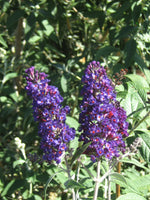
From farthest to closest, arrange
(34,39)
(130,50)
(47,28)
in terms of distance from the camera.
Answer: (34,39) < (47,28) < (130,50)

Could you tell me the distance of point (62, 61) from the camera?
326 cm

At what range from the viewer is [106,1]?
2570 mm

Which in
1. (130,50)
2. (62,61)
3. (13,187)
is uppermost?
(62,61)

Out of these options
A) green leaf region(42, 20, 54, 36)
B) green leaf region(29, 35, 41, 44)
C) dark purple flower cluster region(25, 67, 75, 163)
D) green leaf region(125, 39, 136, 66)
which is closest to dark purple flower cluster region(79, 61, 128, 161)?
dark purple flower cluster region(25, 67, 75, 163)

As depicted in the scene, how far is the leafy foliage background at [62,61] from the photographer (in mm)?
1875

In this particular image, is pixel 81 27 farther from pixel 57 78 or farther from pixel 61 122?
pixel 61 122

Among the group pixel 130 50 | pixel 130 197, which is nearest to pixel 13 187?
pixel 130 197

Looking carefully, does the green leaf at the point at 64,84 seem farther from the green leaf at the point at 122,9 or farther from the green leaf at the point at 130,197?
the green leaf at the point at 130,197

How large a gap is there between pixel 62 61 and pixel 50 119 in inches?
80.7

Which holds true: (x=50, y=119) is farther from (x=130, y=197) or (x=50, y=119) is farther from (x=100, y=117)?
(x=130, y=197)

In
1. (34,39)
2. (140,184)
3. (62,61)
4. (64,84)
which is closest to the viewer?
(140,184)

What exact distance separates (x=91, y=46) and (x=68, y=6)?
44 cm

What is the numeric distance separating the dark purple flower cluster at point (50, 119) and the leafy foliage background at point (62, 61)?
1.39 feet

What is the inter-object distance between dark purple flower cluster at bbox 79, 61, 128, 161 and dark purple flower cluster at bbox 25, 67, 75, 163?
0.09m
